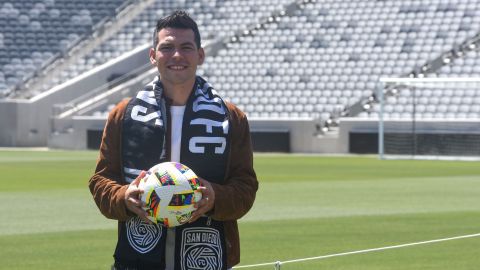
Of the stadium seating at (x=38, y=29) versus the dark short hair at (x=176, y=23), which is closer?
the dark short hair at (x=176, y=23)

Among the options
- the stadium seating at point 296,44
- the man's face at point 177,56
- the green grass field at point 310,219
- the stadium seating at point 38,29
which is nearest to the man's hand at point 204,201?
the man's face at point 177,56

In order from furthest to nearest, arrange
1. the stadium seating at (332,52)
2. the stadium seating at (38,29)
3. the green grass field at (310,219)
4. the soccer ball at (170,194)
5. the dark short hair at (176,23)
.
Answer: the stadium seating at (38,29) < the stadium seating at (332,52) < the green grass field at (310,219) < the dark short hair at (176,23) < the soccer ball at (170,194)

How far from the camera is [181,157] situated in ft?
16.7

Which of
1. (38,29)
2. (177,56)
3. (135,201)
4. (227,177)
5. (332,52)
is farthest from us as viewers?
(38,29)

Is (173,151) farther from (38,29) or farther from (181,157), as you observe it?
(38,29)

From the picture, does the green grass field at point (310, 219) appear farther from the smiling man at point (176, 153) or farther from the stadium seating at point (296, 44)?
the stadium seating at point (296, 44)

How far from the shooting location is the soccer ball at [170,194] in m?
4.88

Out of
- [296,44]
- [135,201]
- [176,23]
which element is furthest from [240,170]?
[296,44]

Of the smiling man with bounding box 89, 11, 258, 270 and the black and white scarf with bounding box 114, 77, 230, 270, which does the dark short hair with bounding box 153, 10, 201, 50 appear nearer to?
the smiling man with bounding box 89, 11, 258, 270

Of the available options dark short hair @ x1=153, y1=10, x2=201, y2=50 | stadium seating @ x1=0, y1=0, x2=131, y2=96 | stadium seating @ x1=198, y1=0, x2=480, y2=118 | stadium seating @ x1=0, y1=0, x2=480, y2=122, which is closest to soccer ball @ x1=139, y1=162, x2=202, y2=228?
dark short hair @ x1=153, y1=10, x2=201, y2=50

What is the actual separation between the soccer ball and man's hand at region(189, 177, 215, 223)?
2cm

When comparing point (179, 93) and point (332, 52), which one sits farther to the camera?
point (332, 52)

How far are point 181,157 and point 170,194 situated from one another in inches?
7.9

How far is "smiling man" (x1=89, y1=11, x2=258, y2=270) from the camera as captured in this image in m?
5.05
